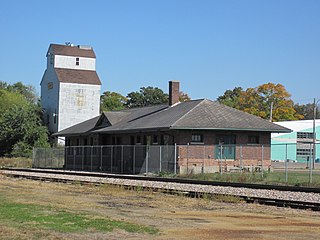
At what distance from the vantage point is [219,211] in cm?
1908

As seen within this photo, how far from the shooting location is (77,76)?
83438 mm

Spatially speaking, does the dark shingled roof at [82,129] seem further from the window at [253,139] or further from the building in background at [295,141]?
the building in background at [295,141]

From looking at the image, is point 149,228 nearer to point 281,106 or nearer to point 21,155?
point 21,155

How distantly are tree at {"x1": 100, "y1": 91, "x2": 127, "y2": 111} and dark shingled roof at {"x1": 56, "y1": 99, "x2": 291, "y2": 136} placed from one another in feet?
240

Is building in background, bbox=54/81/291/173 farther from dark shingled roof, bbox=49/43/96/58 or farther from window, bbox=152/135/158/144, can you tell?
dark shingled roof, bbox=49/43/96/58

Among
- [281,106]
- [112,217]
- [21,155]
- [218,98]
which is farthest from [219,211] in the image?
[218,98]

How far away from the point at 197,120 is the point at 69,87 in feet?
127

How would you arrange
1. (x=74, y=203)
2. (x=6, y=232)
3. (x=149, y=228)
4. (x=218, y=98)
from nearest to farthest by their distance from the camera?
(x=6, y=232), (x=149, y=228), (x=74, y=203), (x=218, y=98)

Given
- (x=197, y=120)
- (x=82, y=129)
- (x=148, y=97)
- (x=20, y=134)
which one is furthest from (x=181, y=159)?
(x=148, y=97)

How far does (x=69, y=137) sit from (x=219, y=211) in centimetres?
4920

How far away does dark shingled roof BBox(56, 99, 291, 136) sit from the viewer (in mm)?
45500

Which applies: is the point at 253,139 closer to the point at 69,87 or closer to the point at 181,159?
the point at 181,159

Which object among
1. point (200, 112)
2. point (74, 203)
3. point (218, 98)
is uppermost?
point (218, 98)

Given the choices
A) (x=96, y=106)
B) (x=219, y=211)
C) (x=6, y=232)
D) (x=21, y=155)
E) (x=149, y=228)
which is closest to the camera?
(x=6, y=232)
